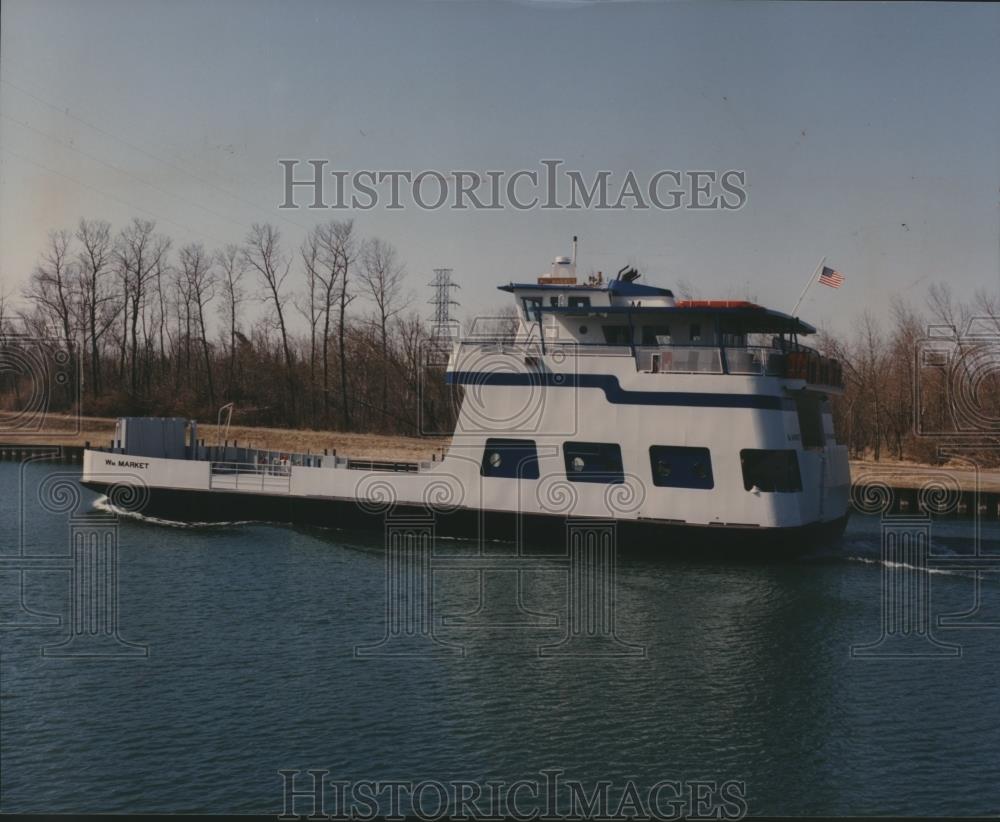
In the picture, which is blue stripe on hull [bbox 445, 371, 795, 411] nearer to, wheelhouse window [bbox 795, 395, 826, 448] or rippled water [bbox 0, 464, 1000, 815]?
wheelhouse window [bbox 795, 395, 826, 448]

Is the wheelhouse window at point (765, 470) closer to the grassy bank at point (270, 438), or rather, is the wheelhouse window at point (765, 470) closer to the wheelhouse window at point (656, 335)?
the wheelhouse window at point (656, 335)

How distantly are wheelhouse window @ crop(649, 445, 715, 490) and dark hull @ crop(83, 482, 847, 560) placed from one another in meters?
0.82

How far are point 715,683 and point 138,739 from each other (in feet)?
23.2

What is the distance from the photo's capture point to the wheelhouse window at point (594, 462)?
69.4ft

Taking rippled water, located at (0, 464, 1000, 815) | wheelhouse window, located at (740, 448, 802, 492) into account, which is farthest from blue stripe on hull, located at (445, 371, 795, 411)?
rippled water, located at (0, 464, 1000, 815)

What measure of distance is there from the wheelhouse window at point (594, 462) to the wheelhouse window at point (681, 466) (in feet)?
2.33

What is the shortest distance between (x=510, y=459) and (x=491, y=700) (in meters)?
9.49

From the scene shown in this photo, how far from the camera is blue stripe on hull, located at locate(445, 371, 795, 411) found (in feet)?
66.7

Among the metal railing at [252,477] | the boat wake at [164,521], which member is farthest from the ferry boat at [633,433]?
the boat wake at [164,521]

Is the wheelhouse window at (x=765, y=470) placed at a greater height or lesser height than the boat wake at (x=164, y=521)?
greater

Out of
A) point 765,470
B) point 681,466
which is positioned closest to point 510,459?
point 681,466

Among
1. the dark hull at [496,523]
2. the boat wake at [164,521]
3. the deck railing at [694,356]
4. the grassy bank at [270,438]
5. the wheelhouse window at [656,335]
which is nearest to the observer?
the dark hull at [496,523]

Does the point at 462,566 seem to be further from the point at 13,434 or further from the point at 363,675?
the point at 13,434

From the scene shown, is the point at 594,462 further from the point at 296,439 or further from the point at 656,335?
the point at 296,439
